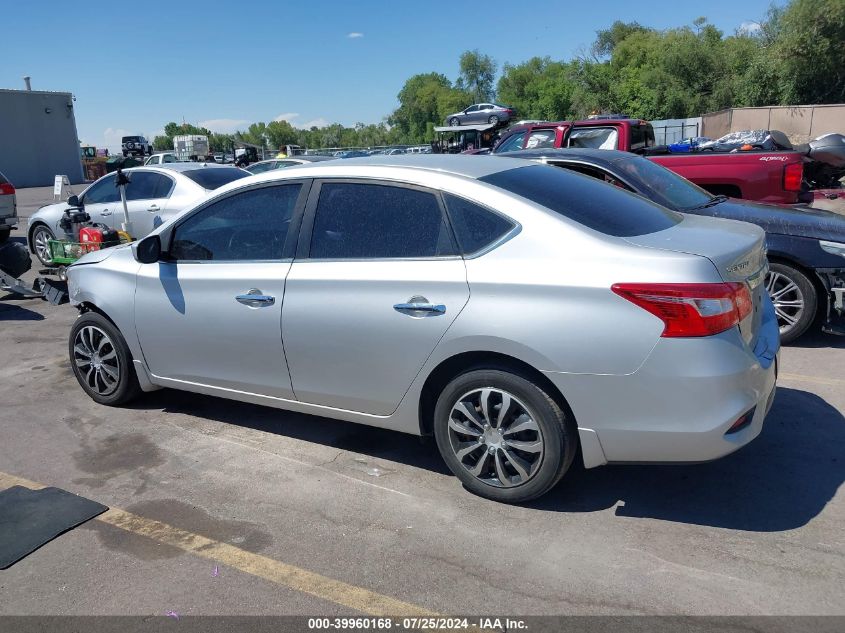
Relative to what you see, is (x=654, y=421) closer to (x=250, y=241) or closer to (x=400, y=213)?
(x=400, y=213)

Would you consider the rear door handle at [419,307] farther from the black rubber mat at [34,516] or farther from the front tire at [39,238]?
the front tire at [39,238]

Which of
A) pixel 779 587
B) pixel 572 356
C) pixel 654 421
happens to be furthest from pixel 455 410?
pixel 779 587

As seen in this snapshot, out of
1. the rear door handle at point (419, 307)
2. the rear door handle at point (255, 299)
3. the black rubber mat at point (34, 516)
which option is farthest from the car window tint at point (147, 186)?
the rear door handle at point (419, 307)

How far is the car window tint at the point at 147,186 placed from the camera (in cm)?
970

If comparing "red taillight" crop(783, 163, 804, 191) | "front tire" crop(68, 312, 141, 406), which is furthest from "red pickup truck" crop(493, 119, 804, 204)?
"front tire" crop(68, 312, 141, 406)

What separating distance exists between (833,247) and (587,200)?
9.44 ft

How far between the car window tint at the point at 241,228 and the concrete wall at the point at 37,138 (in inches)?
1779

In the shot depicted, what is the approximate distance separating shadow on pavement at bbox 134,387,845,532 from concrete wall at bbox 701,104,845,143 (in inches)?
1250

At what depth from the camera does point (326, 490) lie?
386 cm

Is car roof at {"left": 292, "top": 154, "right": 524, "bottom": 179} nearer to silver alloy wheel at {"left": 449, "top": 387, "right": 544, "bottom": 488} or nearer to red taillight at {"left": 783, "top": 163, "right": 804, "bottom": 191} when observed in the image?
silver alloy wheel at {"left": 449, "top": 387, "right": 544, "bottom": 488}

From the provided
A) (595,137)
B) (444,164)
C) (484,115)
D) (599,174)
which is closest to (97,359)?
(444,164)

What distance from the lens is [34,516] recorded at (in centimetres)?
367

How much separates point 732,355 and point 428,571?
1.66 metres

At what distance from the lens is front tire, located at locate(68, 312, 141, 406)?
4.99 meters
